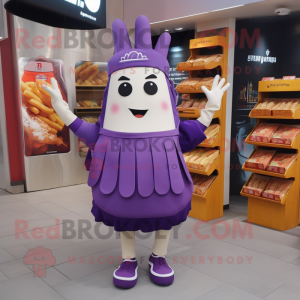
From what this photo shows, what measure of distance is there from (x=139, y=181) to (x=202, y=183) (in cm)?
196

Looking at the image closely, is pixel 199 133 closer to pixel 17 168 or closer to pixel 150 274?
pixel 150 274

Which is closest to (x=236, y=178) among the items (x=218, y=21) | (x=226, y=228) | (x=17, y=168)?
(x=226, y=228)

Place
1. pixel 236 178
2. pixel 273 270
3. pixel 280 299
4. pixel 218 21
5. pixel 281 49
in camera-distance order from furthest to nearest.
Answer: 1. pixel 236 178
2. pixel 281 49
3. pixel 218 21
4. pixel 273 270
5. pixel 280 299

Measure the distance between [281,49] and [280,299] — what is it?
3.38 metres

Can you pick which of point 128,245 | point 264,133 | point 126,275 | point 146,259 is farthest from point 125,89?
point 264,133

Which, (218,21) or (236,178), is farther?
(236,178)

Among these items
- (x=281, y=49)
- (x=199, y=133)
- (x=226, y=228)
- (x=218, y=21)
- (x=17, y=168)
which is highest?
(x=218, y=21)

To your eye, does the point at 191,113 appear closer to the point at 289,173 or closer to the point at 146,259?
the point at 289,173

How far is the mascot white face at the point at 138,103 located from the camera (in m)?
2.43

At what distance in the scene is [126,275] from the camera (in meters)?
2.59

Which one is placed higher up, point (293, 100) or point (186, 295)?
point (293, 100)

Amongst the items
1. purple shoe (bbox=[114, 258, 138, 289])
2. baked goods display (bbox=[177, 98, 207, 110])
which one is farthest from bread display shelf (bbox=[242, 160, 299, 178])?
purple shoe (bbox=[114, 258, 138, 289])

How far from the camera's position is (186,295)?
2479 millimetres

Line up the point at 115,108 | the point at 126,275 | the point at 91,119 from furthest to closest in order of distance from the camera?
1. the point at 91,119
2. the point at 126,275
3. the point at 115,108
